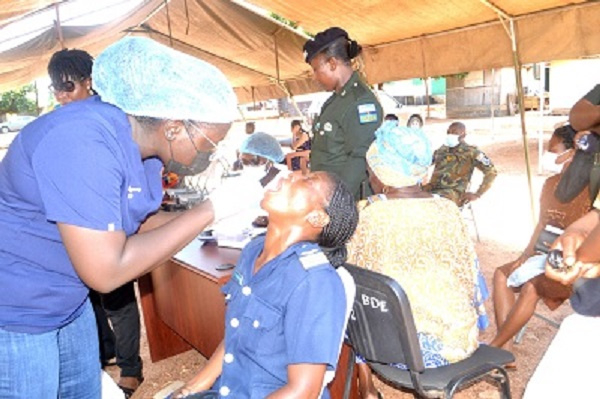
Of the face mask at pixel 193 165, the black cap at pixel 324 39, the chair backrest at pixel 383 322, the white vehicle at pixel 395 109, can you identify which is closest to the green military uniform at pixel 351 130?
the black cap at pixel 324 39

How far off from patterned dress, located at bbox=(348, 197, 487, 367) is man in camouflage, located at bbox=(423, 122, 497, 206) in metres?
3.28

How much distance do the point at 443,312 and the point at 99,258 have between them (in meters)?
1.35

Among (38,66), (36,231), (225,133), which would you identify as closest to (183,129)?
(225,133)

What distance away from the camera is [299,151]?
209 inches

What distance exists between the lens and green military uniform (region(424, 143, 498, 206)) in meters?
5.25

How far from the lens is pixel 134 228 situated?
1476 mm

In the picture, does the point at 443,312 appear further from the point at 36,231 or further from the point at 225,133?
the point at 36,231

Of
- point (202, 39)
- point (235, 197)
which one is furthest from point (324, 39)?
point (202, 39)

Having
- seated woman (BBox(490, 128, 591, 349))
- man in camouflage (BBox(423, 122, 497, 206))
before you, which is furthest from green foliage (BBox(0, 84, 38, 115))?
seated woman (BBox(490, 128, 591, 349))

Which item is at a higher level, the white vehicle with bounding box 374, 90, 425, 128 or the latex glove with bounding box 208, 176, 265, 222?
the white vehicle with bounding box 374, 90, 425, 128

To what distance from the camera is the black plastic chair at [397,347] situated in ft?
5.80

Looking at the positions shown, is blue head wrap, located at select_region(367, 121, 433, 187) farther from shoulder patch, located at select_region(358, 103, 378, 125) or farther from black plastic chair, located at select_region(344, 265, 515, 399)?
shoulder patch, located at select_region(358, 103, 378, 125)

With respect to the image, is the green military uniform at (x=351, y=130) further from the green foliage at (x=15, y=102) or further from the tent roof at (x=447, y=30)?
the green foliage at (x=15, y=102)

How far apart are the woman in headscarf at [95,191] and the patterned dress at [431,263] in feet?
2.52
